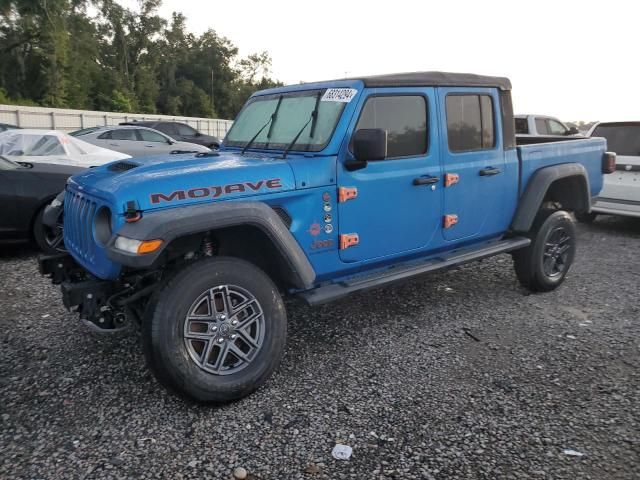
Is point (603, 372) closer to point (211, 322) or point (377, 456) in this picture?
point (377, 456)

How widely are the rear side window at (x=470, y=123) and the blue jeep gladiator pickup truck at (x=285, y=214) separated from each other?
0.01m

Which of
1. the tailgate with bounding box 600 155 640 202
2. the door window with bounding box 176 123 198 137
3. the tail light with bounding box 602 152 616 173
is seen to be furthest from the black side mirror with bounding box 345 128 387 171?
the door window with bounding box 176 123 198 137

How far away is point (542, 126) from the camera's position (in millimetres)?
11320

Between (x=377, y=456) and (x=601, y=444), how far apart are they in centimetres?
122

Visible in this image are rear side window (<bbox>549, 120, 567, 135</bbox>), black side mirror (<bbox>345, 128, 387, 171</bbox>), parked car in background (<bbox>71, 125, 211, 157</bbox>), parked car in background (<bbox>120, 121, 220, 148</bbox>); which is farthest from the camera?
parked car in background (<bbox>120, 121, 220, 148</bbox>)

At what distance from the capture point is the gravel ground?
102 inches

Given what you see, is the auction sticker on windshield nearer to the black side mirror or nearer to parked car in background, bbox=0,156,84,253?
the black side mirror

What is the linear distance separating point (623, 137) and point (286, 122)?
21.1ft

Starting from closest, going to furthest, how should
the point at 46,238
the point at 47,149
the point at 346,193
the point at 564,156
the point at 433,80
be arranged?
the point at 346,193 → the point at 433,80 → the point at 46,238 → the point at 564,156 → the point at 47,149

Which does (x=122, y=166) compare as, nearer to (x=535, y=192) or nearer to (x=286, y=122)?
(x=286, y=122)

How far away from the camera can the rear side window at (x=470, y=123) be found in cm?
415

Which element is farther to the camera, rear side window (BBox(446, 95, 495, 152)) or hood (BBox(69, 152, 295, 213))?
rear side window (BBox(446, 95, 495, 152))

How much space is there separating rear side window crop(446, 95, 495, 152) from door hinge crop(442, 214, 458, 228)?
1.76 ft

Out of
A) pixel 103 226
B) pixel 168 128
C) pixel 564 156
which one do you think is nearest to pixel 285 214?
pixel 103 226
